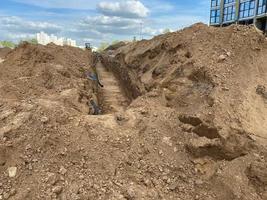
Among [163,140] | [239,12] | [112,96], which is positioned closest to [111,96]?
[112,96]

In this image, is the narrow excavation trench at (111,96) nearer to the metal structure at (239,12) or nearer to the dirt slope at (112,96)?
the dirt slope at (112,96)

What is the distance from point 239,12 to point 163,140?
121 ft

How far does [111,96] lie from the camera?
14.8 metres

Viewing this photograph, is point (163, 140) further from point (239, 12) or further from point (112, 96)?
point (239, 12)

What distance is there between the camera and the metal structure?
34688mm

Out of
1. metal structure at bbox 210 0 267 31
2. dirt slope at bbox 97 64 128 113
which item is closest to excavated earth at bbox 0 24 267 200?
dirt slope at bbox 97 64 128 113

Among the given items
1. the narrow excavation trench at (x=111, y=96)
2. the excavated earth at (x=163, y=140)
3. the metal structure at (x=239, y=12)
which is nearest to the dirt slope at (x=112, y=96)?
the narrow excavation trench at (x=111, y=96)

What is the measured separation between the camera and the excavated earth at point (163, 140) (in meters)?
5.12

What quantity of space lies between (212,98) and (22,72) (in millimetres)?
6591

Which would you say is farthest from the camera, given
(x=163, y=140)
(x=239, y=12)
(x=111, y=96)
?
(x=239, y=12)

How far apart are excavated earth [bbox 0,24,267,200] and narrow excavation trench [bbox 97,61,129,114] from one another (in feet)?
13.1

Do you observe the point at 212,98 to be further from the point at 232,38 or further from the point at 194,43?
the point at 194,43

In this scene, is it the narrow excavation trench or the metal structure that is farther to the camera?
the metal structure

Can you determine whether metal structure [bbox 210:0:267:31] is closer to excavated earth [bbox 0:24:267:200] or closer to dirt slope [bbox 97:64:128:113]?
dirt slope [bbox 97:64:128:113]
